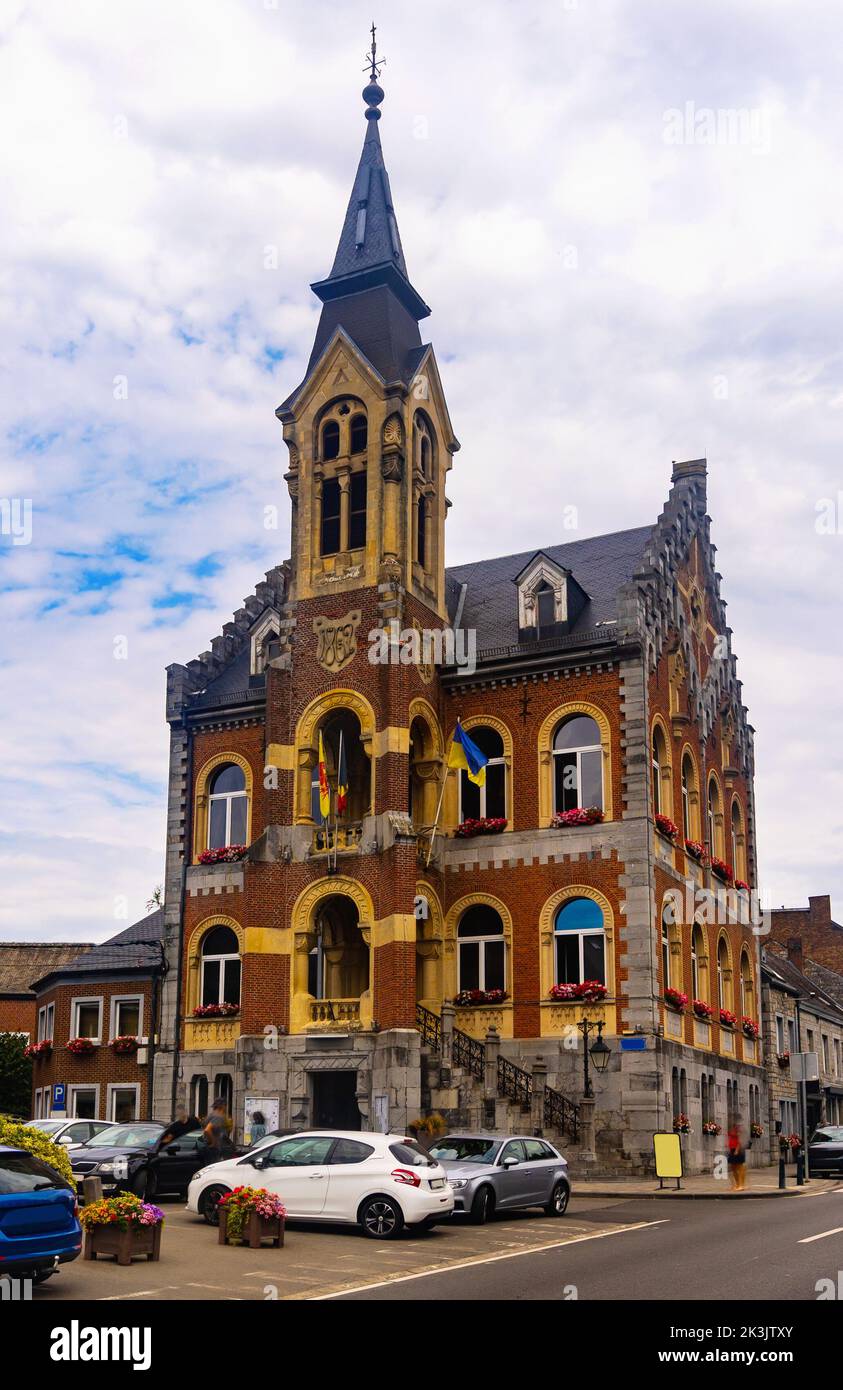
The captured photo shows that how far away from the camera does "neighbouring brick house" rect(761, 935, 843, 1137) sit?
48631mm

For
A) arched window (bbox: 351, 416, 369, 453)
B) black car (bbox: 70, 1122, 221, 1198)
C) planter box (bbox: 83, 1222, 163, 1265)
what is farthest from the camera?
arched window (bbox: 351, 416, 369, 453)

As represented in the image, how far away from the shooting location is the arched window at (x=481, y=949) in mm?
37156

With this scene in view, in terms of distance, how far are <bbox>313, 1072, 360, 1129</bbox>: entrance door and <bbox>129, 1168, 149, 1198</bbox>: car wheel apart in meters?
10.1

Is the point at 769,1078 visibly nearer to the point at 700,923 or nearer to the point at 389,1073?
the point at 700,923

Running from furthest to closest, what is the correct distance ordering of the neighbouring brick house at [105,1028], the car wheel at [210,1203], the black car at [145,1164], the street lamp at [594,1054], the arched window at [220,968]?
the neighbouring brick house at [105,1028]
the arched window at [220,968]
the street lamp at [594,1054]
the black car at [145,1164]
the car wheel at [210,1203]

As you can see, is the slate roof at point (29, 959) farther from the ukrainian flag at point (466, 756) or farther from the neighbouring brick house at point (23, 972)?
the ukrainian flag at point (466, 756)

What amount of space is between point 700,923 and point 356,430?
16658 mm

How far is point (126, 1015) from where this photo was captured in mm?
44000

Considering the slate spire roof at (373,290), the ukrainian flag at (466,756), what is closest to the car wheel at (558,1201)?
the ukrainian flag at (466,756)

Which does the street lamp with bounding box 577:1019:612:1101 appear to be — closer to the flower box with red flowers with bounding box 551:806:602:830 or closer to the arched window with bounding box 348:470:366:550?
the flower box with red flowers with bounding box 551:806:602:830

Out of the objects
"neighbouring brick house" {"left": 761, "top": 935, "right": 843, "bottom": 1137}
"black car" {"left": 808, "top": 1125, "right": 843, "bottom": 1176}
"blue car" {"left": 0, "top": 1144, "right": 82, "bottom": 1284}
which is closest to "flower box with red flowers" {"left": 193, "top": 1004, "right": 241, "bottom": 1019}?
"black car" {"left": 808, "top": 1125, "right": 843, "bottom": 1176}

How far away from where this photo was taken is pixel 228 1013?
38812 mm

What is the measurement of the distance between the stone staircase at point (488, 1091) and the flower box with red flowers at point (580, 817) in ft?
18.2

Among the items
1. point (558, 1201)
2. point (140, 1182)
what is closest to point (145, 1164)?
point (140, 1182)
